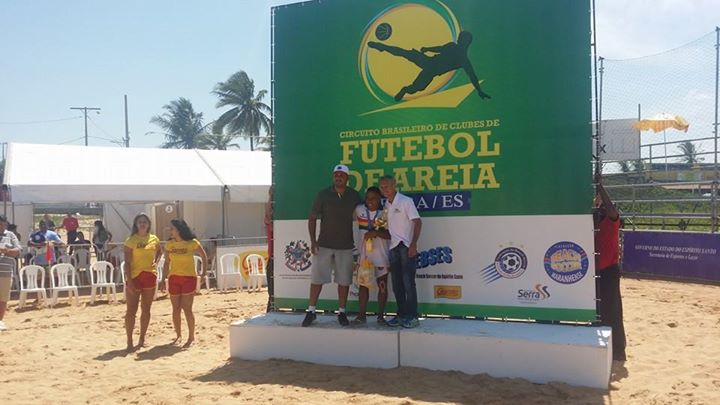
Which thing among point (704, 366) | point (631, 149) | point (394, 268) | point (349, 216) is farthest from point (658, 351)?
point (631, 149)

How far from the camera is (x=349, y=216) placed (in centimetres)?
662

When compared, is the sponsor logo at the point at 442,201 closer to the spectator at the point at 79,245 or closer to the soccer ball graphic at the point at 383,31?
the soccer ball graphic at the point at 383,31

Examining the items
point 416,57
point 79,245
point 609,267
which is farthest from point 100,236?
point 609,267

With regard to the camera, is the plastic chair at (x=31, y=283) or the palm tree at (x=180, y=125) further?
the palm tree at (x=180, y=125)

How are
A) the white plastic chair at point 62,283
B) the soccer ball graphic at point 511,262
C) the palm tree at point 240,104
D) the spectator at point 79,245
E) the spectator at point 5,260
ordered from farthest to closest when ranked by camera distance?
the palm tree at point 240,104
the spectator at point 79,245
the white plastic chair at point 62,283
the spectator at point 5,260
the soccer ball graphic at point 511,262

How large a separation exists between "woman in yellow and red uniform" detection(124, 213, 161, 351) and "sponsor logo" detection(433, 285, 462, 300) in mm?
3581

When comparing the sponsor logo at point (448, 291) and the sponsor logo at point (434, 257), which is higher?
the sponsor logo at point (434, 257)

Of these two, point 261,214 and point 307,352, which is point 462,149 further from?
point 261,214

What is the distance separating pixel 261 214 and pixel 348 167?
11607 millimetres

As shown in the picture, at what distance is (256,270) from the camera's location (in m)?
13.7

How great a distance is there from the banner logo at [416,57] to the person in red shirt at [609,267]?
5.68 ft

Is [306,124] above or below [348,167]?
above

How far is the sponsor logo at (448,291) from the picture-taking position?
652cm

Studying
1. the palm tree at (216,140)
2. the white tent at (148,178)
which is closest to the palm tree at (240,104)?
the palm tree at (216,140)
